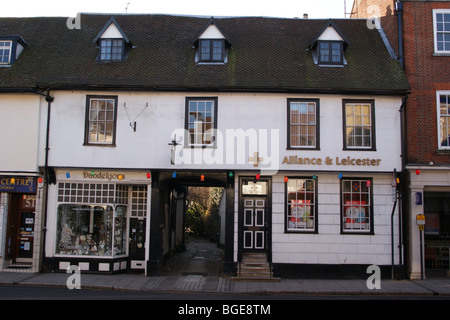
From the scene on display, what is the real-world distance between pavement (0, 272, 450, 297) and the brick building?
1592 mm

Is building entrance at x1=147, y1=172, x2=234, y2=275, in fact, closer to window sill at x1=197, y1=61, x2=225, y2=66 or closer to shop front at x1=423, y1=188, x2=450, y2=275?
window sill at x1=197, y1=61, x2=225, y2=66

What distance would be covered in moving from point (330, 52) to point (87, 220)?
38.2 ft

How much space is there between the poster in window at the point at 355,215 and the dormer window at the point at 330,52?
5767 mm

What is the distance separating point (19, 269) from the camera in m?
15.5

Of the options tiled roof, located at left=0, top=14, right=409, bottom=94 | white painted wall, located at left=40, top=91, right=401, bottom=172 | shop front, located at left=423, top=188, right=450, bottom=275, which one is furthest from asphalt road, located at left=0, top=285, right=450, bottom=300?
tiled roof, located at left=0, top=14, right=409, bottom=94

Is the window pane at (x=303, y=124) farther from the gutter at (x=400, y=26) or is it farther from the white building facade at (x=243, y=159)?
the gutter at (x=400, y=26)

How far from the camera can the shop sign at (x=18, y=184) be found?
15648 millimetres

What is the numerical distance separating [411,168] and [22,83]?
14.8 metres

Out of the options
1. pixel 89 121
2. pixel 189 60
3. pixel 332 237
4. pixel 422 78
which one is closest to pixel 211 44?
pixel 189 60

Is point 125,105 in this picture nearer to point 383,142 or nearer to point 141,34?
point 141,34

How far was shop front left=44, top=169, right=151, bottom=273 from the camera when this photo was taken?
15383 millimetres

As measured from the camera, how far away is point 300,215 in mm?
15406

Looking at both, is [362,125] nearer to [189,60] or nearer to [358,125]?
[358,125]

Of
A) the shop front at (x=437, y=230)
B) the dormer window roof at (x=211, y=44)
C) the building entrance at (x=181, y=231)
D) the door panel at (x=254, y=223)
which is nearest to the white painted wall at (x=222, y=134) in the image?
the building entrance at (x=181, y=231)
